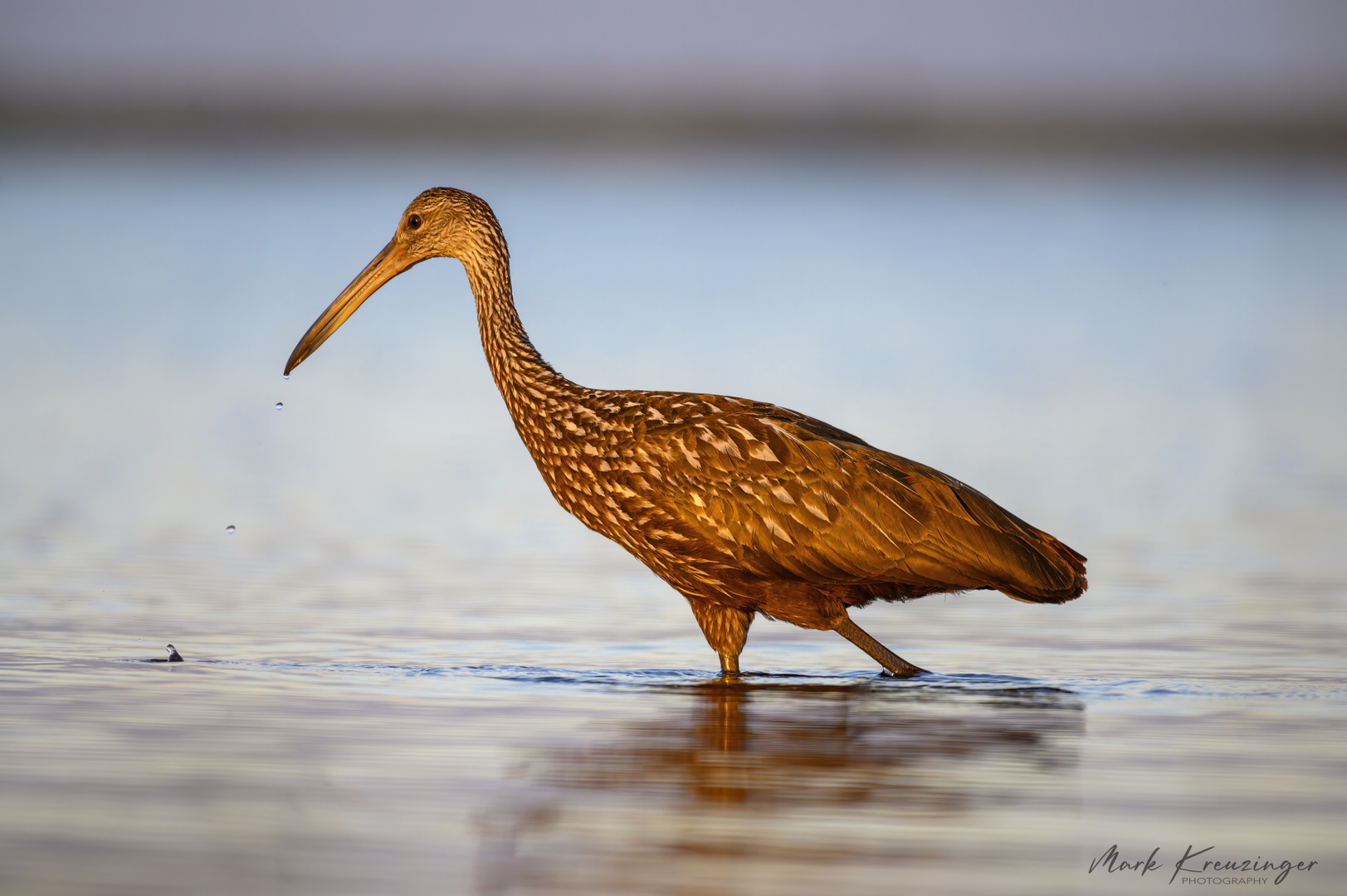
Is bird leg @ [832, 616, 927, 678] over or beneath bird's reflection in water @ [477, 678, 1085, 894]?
over

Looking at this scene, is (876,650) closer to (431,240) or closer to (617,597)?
(617,597)

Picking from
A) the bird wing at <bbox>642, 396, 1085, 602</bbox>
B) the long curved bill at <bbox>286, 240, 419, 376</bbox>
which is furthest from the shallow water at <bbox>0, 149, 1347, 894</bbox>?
the long curved bill at <bbox>286, 240, 419, 376</bbox>

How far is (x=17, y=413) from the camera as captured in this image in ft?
43.0

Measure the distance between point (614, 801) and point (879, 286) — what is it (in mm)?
15433

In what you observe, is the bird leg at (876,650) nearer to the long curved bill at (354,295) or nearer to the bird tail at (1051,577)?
the bird tail at (1051,577)

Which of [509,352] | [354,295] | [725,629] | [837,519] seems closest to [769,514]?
[837,519]

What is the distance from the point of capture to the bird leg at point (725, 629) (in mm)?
7902

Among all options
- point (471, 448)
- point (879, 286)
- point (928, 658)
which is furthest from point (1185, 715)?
point (879, 286)

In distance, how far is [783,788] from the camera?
19.3ft

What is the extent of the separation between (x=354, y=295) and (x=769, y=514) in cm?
214

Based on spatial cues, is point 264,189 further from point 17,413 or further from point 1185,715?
point 1185,715

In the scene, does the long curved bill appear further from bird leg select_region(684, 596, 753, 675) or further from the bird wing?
bird leg select_region(684, 596, 753, 675)

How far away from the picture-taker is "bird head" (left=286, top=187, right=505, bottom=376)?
8.66 metres

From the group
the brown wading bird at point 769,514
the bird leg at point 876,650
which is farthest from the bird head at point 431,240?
the bird leg at point 876,650
